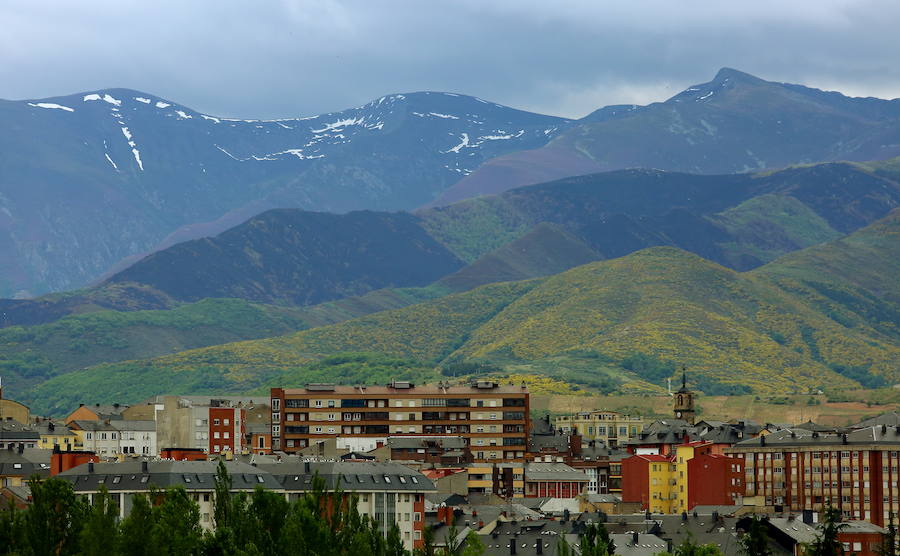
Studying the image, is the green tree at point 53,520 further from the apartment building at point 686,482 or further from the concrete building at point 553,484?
the concrete building at point 553,484

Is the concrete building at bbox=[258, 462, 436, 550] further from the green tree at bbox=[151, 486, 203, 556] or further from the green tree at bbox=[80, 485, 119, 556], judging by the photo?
the green tree at bbox=[80, 485, 119, 556]

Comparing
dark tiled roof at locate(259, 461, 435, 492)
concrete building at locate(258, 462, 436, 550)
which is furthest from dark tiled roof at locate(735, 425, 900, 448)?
concrete building at locate(258, 462, 436, 550)

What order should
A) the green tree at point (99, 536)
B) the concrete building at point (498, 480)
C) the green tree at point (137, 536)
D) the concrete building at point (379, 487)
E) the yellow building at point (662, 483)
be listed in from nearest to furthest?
the green tree at point (99, 536)
the green tree at point (137, 536)
the concrete building at point (379, 487)
the yellow building at point (662, 483)
the concrete building at point (498, 480)

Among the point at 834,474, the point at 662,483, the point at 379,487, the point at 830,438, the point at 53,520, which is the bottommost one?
the point at 53,520

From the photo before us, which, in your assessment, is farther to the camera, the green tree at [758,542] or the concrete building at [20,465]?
the concrete building at [20,465]

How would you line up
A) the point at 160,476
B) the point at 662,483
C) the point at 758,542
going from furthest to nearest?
1. the point at 662,483
2. the point at 160,476
3. the point at 758,542

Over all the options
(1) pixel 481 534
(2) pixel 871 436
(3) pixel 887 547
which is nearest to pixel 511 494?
(2) pixel 871 436

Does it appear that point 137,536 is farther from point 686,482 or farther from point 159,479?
point 686,482

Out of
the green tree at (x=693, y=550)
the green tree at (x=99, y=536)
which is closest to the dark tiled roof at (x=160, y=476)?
the green tree at (x=693, y=550)

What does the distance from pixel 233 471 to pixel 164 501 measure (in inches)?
1096

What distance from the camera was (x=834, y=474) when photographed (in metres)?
186

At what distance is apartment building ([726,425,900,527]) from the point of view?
18225 centimetres

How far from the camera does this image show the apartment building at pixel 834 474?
182m

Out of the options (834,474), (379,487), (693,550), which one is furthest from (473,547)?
(834,474)
